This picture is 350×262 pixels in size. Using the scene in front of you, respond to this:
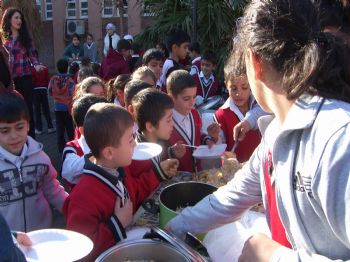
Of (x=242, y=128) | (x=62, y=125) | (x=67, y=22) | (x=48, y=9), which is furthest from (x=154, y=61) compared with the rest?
(x=48, y=9)

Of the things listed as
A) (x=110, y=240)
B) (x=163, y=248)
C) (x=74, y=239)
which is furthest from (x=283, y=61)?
(x=110, y=240)

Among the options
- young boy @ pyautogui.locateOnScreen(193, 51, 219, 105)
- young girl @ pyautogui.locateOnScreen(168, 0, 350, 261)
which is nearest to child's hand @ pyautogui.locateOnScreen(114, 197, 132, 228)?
young girl @ pyautogui.locateOnScreen(168, 0, 350, 261)

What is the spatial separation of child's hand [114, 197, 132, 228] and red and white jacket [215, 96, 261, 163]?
4.17 feet

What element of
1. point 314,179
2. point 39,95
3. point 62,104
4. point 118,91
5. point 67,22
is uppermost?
point 67,22

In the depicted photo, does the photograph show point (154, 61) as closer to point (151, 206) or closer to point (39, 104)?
point (39, 104)

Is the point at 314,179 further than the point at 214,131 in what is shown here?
No

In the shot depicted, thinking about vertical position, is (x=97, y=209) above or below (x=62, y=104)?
above

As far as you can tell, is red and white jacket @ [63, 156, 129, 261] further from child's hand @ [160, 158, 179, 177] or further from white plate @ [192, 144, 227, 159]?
white plate @ [192, 144, 227, 159]

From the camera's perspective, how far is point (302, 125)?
0.76m

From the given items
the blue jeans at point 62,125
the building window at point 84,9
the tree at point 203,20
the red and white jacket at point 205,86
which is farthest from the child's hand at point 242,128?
the building window at point 84,9

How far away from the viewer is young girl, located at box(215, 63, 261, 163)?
2.55 m

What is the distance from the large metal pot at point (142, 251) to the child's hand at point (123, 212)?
0.32 metres

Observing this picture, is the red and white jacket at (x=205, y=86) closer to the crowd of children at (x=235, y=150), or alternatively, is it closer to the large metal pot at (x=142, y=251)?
the crowd of children at (x=235, y=150)

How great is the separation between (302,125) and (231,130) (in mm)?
1884
